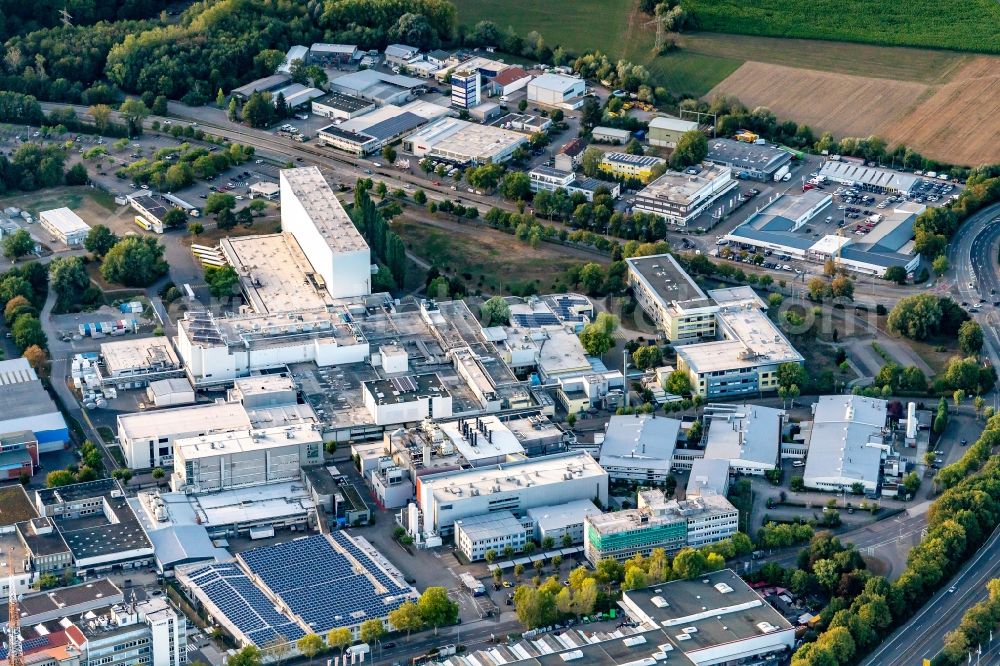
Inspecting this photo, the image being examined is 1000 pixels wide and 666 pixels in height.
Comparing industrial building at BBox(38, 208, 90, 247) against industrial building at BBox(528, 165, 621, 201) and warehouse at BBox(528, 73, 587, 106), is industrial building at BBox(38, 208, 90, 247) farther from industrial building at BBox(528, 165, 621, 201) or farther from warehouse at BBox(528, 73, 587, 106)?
warehouse at BBox(528, 73, 587, 106)

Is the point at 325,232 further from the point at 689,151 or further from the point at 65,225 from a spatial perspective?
the point at 689,151

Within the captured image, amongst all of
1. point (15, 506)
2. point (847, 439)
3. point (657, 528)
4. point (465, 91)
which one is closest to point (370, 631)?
point (657, 528)

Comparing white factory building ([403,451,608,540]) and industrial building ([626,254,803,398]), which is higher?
industrial building ([626,254,803,398])

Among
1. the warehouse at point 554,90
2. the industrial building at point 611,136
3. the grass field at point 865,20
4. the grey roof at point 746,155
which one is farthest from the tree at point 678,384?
the grass field at point 865,20

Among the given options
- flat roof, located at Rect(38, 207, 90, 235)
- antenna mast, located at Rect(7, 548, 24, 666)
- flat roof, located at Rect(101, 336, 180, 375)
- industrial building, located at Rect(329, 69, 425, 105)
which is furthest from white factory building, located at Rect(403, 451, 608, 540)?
industrial building, located at Rect(329, 69, 425, 105)

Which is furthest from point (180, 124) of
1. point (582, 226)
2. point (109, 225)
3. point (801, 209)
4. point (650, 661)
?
point (650, 661)

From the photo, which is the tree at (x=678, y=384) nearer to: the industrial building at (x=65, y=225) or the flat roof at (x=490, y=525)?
the flat roof at (x=490, y=525)
